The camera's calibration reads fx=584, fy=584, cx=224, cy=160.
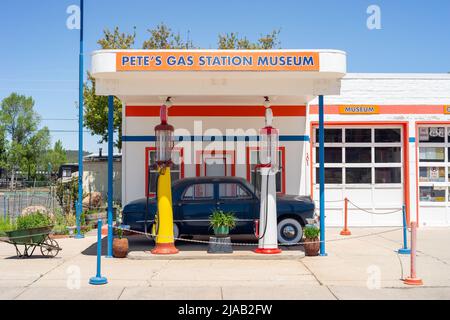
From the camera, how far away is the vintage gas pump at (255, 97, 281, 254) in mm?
11797

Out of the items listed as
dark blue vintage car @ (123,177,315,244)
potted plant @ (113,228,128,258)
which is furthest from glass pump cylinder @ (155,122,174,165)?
potted plant @ (113,228,128,258)

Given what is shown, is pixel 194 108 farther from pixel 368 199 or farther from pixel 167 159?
pixel 368 199

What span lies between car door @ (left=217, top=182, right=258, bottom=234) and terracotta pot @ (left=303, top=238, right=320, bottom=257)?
1361 mm

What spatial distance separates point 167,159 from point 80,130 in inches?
191

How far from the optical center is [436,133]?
1738 centimetres

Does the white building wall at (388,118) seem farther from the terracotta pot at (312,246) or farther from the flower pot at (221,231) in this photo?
the flower pot at (221,231)

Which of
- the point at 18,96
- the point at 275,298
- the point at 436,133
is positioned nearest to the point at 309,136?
the point at 436,133

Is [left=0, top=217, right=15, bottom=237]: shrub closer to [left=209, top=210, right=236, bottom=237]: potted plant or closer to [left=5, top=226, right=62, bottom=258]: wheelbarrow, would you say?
[left=5, top=226, right=62, bottom=258]: wheelbarrow

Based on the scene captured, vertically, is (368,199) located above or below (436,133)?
below

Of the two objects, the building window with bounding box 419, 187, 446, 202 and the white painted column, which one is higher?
the white painted column

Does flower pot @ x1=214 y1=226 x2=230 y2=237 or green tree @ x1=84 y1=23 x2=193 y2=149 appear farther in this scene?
green tree @ x1=84 y1=23 x2=193 y2=149

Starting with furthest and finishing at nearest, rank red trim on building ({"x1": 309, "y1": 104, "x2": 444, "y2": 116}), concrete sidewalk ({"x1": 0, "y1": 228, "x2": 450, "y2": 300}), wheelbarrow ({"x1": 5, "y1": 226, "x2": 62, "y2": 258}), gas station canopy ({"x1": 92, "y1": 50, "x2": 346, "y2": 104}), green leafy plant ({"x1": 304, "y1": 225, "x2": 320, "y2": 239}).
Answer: red trim on building ({"x1": 309, "y1": 104, "x2": 444, "y2": 116})
green leafy plant ({"x1": 304, "y1": 225, "x2": 320, "y2": 239})
wheelbarrow ({"x1": 5, "y1": 226, "x2": 62, "y2": 258})
gas station canopy ({"x1": 92, "y1": 50, "x2": 346, "y2": 104})
concrete sidewalk ({"x1": 0, "y1": 228, "x2": 450, "y2": 300})

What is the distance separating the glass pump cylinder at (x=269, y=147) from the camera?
11.9 meters

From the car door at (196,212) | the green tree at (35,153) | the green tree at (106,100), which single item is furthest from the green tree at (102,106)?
the green tree at (35,153)
